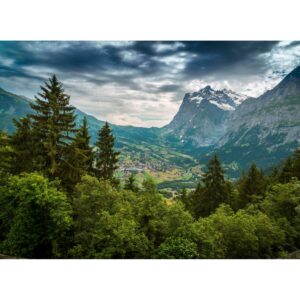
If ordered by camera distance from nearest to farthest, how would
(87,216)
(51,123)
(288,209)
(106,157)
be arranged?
1. (87,216)
2. (51,123)
3. (288,209)
4. (106,157)

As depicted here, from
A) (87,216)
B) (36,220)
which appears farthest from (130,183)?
(36,220)

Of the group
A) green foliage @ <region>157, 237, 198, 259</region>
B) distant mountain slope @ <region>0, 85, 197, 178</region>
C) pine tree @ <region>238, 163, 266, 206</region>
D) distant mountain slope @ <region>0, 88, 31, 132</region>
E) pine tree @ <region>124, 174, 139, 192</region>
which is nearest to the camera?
green foliage @ <region>157, 237, 198, 259</region>

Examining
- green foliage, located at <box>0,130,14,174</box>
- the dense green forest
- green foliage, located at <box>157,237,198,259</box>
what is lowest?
green foliage, located at <box>157,237,198,259</box>

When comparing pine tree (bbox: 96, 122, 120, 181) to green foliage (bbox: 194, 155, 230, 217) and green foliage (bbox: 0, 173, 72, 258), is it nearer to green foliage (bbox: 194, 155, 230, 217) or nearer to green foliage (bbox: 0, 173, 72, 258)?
green foliage (bbox: 194, 155, 230, 217)

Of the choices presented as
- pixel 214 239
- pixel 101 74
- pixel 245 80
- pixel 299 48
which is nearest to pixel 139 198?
pixel 214 239

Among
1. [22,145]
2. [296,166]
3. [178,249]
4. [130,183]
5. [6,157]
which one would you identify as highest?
[22,145]

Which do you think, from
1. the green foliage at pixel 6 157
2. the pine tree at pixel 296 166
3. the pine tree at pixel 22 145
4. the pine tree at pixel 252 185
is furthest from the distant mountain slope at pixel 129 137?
→ the pine tree at pixel 296 166

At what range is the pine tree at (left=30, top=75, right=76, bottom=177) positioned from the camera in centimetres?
1455

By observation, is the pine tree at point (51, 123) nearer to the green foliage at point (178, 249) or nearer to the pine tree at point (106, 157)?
the pine tree at point (106, 157)

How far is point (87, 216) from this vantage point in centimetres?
1225

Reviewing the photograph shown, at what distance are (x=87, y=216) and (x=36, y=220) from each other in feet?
6.86

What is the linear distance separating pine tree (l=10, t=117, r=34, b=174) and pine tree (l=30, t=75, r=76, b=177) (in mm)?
635

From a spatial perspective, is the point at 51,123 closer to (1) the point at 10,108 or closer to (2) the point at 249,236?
(1) the point at 10,108

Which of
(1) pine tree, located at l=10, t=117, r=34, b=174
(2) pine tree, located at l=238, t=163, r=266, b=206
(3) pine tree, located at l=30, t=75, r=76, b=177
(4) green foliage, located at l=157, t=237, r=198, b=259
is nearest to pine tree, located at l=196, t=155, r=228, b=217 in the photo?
(2) pine tree, located at l=238, t=163, r=266, b=206
